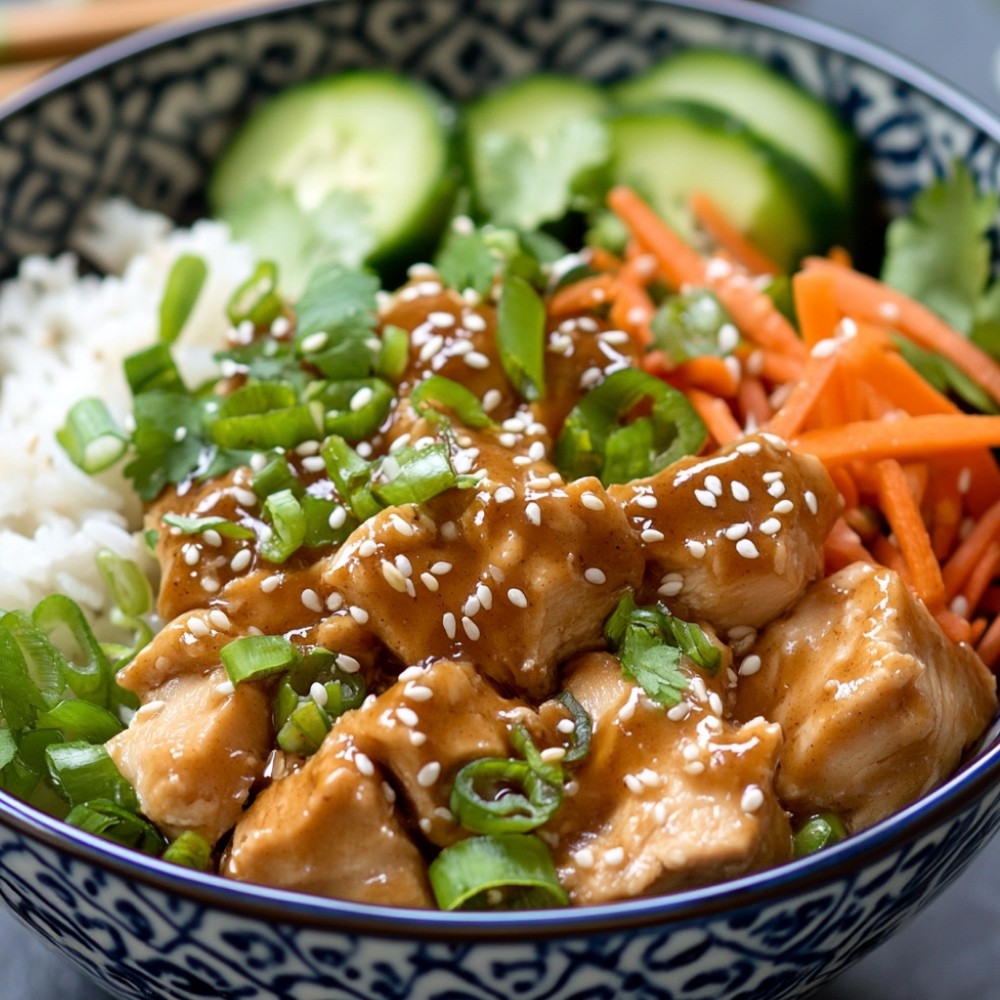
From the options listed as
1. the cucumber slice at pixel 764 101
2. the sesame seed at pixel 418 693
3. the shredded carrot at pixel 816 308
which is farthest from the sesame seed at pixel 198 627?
the cucumber slice at pixel 764 101

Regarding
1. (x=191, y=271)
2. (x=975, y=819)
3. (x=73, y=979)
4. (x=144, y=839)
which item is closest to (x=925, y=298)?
(x=975, y=819)

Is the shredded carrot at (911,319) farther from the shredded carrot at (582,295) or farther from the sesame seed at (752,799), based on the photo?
the sesame seed at (752,799)

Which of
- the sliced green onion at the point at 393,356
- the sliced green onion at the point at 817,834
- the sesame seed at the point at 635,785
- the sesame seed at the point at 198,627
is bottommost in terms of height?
the sliced green onion at the point at 817,834

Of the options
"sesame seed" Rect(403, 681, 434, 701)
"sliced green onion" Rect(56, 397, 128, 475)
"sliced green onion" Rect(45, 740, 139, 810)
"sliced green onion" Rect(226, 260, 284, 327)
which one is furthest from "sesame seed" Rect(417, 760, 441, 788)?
"sliced green onion" Rect(226, 260, 284, 327)

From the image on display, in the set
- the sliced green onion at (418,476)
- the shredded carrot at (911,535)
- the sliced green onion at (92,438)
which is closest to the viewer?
the sliced green onion at (418,476)

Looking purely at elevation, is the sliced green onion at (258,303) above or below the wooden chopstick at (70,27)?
below

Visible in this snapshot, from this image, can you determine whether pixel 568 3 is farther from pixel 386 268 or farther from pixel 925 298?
pixel 925 298
